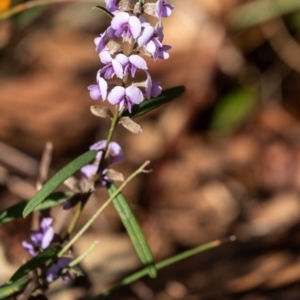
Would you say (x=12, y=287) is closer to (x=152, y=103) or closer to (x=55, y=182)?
(x=55, y=182)

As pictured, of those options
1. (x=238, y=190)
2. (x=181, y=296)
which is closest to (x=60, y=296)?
(x=181, y=296)

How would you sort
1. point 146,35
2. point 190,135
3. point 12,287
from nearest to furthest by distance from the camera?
point 146,35, point 12,287, point 190,135

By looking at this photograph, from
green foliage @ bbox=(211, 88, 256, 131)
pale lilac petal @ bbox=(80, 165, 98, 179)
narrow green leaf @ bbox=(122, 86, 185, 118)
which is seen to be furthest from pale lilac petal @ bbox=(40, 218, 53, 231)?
green foliage @ bbox=(211, 88, 256, 131)

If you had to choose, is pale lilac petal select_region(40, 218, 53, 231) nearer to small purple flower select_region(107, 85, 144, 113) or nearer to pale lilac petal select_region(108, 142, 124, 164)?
pale lilac petal select_region(108, 142, 124, 164)

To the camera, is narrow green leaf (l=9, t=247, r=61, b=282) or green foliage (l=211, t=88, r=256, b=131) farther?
green foliage (l=211, t=88, r=256, b=131)

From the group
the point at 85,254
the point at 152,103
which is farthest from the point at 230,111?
the point at 85,254

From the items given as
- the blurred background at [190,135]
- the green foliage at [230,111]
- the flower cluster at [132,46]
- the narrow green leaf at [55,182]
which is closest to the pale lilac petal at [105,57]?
the flower cluster at [132,46]

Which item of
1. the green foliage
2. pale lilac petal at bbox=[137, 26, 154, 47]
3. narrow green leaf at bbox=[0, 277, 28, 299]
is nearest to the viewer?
pale lilac petal at bbox=[137, 26, 154, 47]

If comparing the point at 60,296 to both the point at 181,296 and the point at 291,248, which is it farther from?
the point at 291,248
